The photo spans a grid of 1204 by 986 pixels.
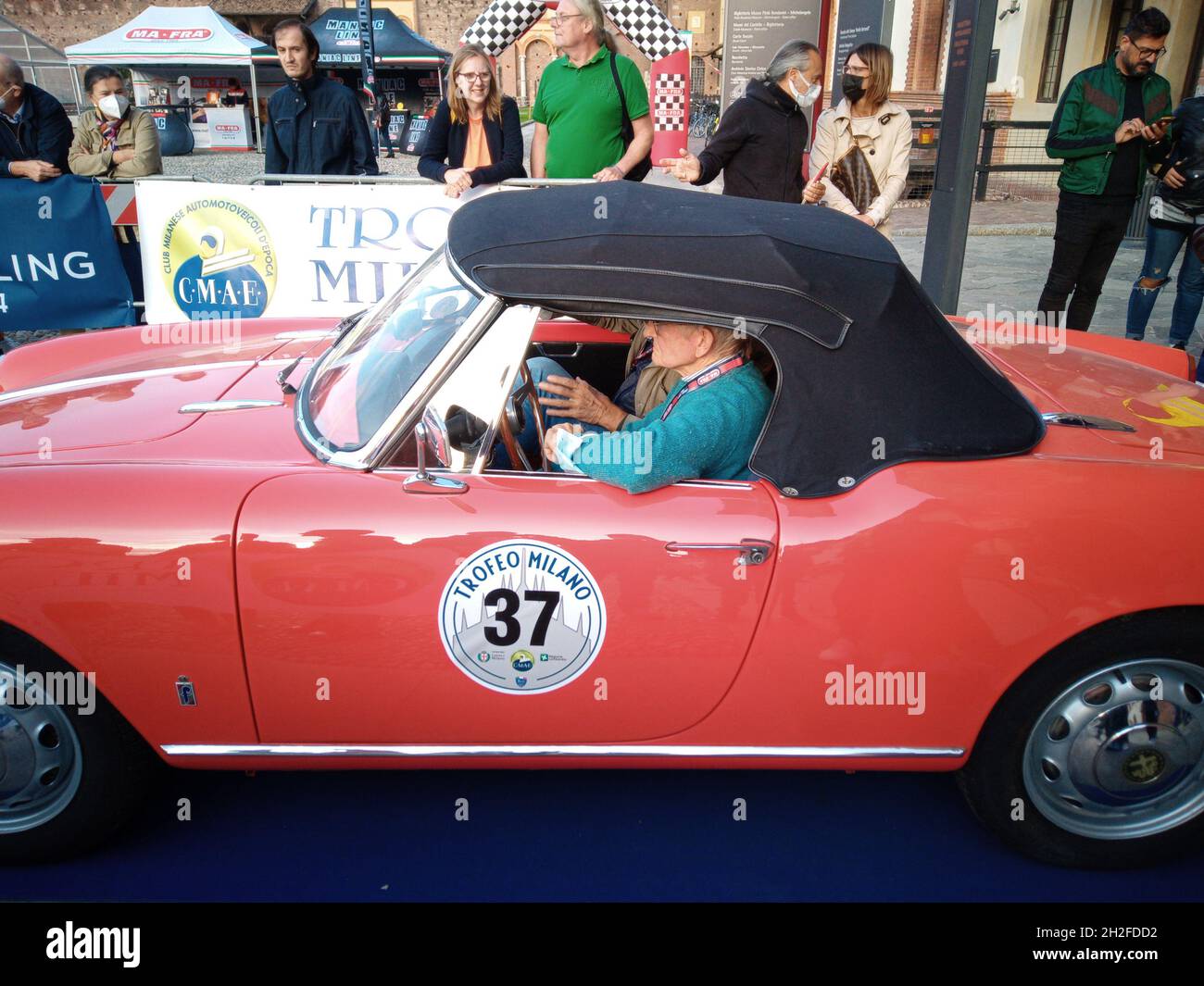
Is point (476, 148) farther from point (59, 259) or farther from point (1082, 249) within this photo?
point (1082, 249)

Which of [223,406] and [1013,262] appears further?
[1013,262]

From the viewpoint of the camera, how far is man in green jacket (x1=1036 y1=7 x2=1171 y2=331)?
5574mm

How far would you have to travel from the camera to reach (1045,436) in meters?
2.36

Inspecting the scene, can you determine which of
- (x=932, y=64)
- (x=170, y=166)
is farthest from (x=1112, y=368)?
(x=170, y=166)

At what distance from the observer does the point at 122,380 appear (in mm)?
2779

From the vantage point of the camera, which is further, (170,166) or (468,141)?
(170,166)

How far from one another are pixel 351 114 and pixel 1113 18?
14621 mm

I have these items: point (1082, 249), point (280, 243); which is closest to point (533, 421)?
point (280, 243)

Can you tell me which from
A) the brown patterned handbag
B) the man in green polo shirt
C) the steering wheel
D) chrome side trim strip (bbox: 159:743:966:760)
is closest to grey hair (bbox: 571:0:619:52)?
the man in green polo shirt

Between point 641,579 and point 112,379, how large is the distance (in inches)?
69.1

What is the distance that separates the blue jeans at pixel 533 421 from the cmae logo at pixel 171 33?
87.5 ft

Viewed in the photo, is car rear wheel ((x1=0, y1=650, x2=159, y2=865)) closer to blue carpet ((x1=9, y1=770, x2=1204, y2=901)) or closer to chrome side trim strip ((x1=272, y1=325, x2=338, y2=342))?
blue carpet ((x1=9, y1=770, x2=1204, y2=901))

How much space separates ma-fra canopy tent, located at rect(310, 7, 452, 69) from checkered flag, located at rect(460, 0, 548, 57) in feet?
71.9
